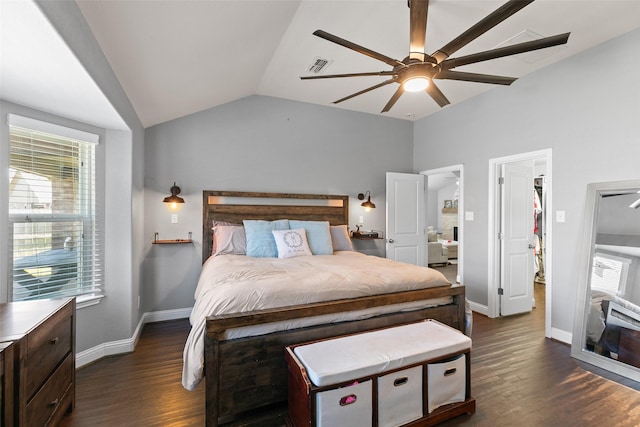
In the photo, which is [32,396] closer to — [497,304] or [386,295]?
[386,295]

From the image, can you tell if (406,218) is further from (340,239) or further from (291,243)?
(291,243)

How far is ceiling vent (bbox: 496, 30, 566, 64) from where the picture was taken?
2564 mm

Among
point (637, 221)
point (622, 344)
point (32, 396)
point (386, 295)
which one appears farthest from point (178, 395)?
point (637, 221)

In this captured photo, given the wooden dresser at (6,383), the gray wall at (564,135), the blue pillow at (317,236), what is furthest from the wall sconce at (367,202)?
the wooden dresser at (6,383)

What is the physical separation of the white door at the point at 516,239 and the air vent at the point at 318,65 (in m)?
2.60

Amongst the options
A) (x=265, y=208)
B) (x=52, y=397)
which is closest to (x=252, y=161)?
(x=265, y=208)

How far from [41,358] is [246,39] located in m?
2.54

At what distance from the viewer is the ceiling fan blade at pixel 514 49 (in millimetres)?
1589

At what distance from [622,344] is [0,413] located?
4.03m

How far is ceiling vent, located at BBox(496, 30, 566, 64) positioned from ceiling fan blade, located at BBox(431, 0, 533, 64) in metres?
1.32

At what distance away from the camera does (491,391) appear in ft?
7.02

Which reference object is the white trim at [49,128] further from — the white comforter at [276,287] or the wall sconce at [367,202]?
the wall sconce at [367,202]

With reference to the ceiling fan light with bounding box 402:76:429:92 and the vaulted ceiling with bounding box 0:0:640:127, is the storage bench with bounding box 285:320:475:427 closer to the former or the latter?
the ceiling fan light with bounding box 402:76:429:92

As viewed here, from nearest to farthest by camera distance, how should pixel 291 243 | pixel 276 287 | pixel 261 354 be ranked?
pixel 261 354 < pixel 276 287 < pixel 291 243
